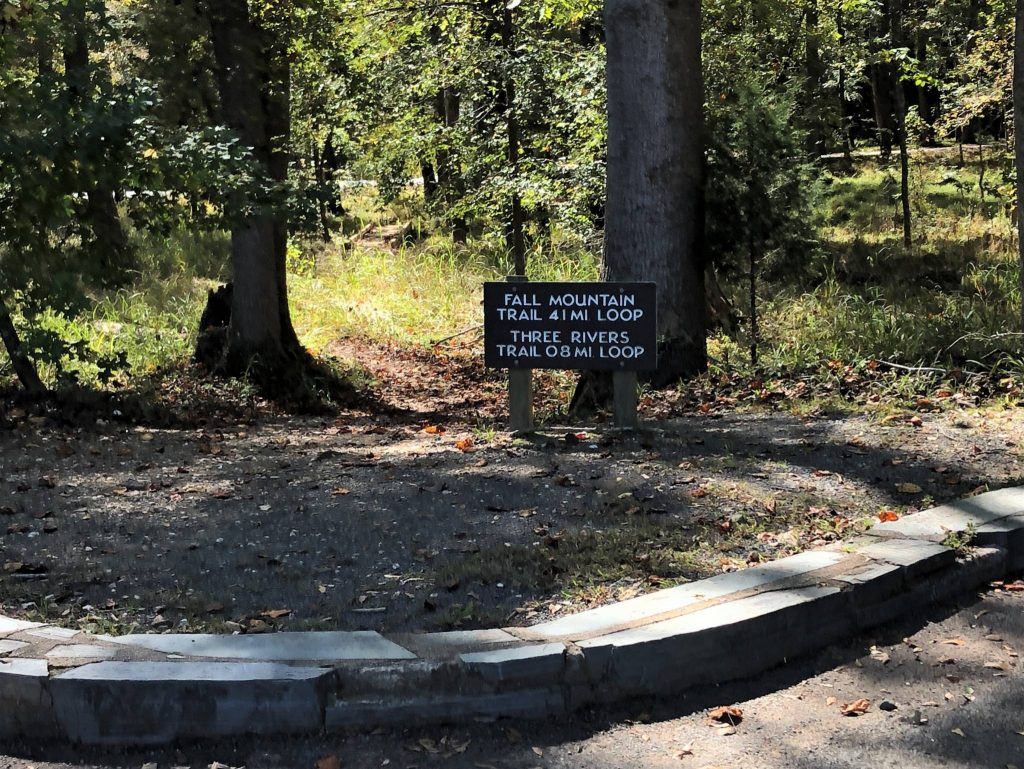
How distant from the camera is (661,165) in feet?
33.2

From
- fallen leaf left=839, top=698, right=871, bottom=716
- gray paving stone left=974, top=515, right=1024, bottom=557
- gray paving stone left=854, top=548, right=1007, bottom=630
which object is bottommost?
fallen leaf left=839, top=698, right=871, bottom=716

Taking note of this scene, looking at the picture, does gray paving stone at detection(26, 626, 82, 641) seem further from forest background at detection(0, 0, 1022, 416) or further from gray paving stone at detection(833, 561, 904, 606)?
forest background at detection(0, 0, 1022, 416)

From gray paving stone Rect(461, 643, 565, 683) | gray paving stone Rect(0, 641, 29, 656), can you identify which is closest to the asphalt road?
gray paving stone Rect(461, 643, 565, 683)

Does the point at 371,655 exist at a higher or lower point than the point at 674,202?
lower

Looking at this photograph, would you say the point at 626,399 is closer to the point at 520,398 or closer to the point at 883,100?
the point at 520,398

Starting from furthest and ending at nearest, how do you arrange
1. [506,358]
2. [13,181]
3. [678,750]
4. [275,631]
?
[13,181] → [506,358] → [275,631] → [678,750]

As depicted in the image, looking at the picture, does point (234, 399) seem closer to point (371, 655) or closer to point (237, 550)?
point (237, 550)

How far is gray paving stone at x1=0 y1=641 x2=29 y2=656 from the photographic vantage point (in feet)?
13.0

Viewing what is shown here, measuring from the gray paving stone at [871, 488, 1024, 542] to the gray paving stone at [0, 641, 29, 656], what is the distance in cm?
384

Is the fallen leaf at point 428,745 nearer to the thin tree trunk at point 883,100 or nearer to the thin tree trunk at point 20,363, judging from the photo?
the thin tree trunk at point 20,363

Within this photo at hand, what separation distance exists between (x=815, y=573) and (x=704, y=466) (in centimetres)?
213

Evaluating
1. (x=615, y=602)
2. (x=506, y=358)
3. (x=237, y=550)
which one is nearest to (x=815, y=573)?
(x=615, y=602)

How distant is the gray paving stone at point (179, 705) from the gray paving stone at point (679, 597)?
2.99ft

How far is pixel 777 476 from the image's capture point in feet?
21.7
